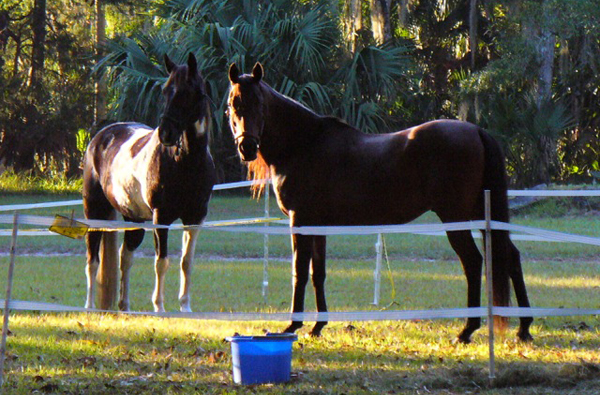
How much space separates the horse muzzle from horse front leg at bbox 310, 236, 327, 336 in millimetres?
976

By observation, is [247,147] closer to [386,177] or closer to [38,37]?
[386,177]

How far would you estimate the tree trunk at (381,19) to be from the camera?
2619 cm

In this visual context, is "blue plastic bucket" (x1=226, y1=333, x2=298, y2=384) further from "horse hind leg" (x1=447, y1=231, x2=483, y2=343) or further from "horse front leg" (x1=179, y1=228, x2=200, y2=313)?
"horse front leg" (x1=179, y1=228, x2=200, y2=313)

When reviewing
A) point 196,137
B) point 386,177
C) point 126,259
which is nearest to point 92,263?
point 126,259

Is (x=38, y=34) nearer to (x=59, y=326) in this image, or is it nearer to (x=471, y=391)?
(x=59, y=326)

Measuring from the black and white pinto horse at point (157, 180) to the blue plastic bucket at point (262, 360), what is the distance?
8.72 feet

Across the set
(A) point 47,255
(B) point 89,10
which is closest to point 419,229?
(A) point 47,255

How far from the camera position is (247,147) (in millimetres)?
6953

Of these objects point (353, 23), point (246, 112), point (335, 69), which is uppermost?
point (353, 23)

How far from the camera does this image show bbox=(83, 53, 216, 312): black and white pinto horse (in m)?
7.93

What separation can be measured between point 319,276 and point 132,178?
7.35 ft

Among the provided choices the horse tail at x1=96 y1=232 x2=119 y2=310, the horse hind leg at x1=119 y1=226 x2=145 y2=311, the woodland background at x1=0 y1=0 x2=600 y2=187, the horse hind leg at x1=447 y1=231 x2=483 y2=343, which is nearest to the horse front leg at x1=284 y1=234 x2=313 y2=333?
the horse hind leg at x1=447 y1=231 x2=483 y2=343

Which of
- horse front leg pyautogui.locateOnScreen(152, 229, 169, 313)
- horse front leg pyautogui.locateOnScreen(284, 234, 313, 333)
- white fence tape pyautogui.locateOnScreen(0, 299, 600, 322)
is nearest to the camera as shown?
white fence tape pyautogui.locateOnScreen(0, 299, 600, 322)

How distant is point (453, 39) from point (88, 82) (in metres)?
13.2
